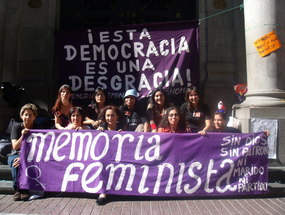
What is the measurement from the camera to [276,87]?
6.73m

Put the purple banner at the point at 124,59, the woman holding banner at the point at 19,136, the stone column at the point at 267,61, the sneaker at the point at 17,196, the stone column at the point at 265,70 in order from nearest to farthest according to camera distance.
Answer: the sneaker at the point at 17,196
the woman holding banner at the point at 19,136
the stone column at the point at 265,70
the stone column at the point at 267,61
the purple banner at the point at 124,59

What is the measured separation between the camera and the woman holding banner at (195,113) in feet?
19.4

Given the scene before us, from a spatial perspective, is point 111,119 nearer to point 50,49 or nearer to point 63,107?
point 63,107

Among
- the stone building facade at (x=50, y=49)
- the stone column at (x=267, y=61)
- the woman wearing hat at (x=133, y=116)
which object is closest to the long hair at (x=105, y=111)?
the woman wearing hat at (x=133, y=116)

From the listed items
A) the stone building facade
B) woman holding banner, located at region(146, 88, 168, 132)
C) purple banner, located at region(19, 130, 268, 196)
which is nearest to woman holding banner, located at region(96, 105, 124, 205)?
purple banner, located at region(19, 130, 268, 196)

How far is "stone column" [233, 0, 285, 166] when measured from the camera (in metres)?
6.56

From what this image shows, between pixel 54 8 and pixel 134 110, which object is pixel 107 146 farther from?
pixel 54 8

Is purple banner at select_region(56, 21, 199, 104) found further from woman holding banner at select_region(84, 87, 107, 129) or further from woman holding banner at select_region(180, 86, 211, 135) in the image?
woman holding banner at select_region(180, 86, 211, 135)

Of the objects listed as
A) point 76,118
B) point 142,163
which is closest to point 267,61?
point 142,163

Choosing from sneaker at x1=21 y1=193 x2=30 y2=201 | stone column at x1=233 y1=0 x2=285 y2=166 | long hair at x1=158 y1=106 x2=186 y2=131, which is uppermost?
stone column at x1=233 y1=0 x2=285 y2=166

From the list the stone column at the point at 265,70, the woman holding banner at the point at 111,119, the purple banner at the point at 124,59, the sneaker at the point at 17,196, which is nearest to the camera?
the sneaker at the point at 17,196

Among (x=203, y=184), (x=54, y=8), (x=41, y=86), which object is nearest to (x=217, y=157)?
(x=203, y=184)

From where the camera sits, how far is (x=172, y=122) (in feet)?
17.6

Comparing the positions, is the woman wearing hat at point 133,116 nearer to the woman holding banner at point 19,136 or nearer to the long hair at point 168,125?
the long hair at point 168,125
